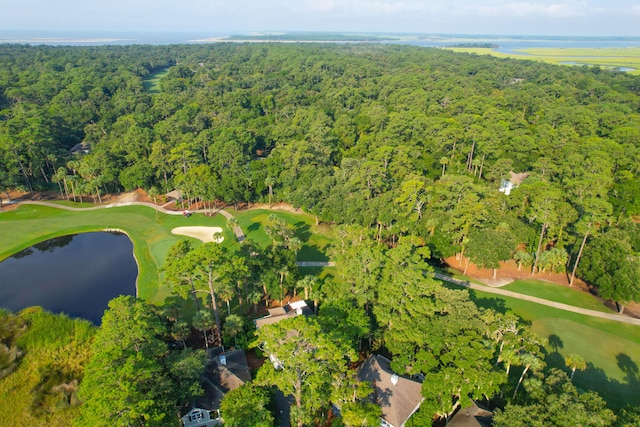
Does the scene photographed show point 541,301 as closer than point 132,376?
No

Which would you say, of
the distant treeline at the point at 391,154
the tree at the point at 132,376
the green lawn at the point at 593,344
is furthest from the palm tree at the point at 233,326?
the green lawn at the point at 593,344

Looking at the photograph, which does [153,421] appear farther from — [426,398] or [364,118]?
[364,118]

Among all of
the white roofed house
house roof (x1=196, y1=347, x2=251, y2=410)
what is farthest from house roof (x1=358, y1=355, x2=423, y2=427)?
house roof (x1=196, y1=347, x2=251, y2=410)

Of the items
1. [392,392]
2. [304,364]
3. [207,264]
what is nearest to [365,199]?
[207,264]

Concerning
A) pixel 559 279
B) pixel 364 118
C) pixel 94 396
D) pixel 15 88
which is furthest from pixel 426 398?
pixel 15 88

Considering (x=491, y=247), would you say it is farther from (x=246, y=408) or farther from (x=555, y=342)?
(x=246, y=408)

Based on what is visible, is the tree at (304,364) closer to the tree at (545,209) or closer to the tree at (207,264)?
the tree at (207,264)

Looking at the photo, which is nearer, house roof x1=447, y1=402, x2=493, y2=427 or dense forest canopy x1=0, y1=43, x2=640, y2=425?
house roof x1=447, y1=402, x2=493, y2=427

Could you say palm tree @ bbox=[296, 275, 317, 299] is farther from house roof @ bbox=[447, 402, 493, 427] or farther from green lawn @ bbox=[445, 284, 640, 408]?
green lawn @ bbox=[445, 284, 640, 408]

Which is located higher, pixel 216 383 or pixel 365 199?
pixel 365 199
